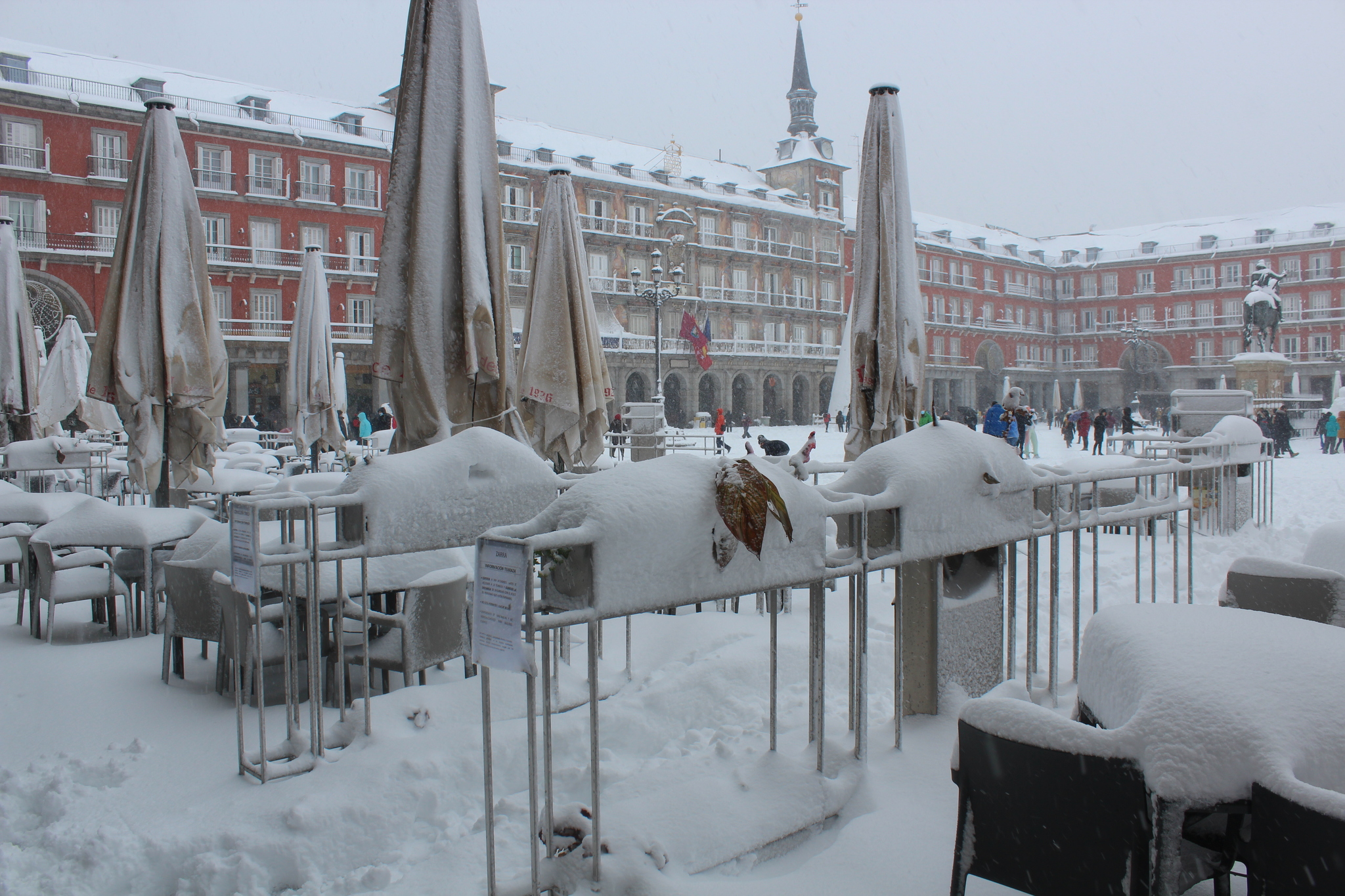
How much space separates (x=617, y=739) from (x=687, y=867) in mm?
1078

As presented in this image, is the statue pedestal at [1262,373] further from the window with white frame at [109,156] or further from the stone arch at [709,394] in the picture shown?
the window with white frame at [109,156]

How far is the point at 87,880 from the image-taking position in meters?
2.44

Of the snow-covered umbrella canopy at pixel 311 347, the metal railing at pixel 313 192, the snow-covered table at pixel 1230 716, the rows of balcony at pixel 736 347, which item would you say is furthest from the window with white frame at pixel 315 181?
the snow-covered table at pixel 1230 716

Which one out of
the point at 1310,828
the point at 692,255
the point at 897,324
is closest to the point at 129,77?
the point at 692,255

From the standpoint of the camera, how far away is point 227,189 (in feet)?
95.3

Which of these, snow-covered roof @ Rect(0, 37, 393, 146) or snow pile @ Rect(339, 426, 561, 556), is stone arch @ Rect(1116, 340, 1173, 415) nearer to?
snow-covered roof @ Rect(0, 37, 393, 146)

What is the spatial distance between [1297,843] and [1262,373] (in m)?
26.9

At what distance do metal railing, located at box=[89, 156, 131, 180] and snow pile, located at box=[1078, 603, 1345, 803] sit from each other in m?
31.6

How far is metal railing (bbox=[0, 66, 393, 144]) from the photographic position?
2641 centimetres

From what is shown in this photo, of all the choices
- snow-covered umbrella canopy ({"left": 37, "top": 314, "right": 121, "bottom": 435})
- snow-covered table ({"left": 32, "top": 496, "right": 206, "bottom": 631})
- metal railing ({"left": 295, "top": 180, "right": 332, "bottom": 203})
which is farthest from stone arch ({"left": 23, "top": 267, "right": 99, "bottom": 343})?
snow-covered table ({"left": 32, "top": 496, "right": 206, "bottom": 631})

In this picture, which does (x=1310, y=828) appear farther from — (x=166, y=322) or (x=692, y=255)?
(x=692, y=255)

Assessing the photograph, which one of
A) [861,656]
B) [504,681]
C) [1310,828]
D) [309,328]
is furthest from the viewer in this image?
[309,328]

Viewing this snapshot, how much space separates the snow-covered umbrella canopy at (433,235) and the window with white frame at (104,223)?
2808 centimetres

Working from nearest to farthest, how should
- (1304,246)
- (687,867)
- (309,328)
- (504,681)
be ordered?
(687,867) → (504,681) → (309,328) → (1304,246)
